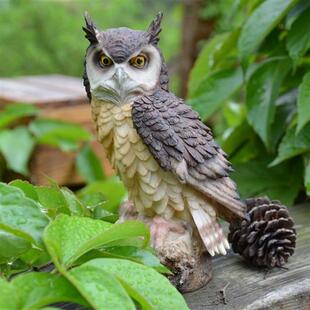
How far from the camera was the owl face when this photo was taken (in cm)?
88

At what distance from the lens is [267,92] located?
4.43ft

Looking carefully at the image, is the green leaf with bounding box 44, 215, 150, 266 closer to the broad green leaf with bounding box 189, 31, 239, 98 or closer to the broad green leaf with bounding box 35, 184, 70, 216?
the broad green leaf with bounding box 35, 184, 70, 216

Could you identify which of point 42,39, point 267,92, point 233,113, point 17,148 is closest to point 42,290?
point 267,92

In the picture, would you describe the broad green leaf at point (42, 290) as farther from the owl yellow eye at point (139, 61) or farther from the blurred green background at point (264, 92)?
the blurred green background at point (264, 92)

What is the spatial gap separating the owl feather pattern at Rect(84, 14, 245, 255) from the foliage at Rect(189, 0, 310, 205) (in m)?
→ 0.31

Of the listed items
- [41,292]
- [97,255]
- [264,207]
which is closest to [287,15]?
[264,207]

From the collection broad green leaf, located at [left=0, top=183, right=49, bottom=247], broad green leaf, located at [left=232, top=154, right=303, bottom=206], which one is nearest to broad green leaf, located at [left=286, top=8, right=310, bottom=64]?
broad green leaf, located at [left=232, top=154, right=303, bottom=206]

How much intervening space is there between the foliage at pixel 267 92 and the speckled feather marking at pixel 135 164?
14.0 inches

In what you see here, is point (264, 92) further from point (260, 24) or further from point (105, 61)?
point (105, 61)

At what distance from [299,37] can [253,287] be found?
55 cm

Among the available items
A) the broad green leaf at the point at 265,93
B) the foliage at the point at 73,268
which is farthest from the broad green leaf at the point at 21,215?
the broad green leaf at the point at 265,93

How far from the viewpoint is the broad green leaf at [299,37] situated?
127cm

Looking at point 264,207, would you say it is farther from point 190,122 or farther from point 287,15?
point 287,15

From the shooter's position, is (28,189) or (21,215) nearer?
(21,215)
